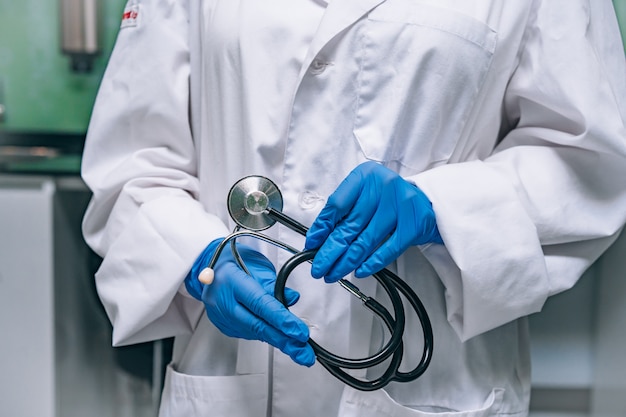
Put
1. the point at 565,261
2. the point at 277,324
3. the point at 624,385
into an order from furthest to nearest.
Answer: the point at 624,385
the point at 565,261
the point at 277,324

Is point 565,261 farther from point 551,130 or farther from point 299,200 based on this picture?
point 299,200

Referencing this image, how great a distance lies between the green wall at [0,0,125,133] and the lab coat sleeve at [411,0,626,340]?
2.61ft

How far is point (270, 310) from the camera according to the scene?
0.64m

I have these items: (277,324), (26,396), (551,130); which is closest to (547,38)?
(551,130)

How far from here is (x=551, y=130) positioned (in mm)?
771

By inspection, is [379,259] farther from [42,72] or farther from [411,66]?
[42,72]

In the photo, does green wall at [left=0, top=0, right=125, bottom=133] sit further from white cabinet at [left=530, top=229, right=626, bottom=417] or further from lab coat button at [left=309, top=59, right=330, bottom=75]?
white cabinet at [left=530, top=229, right=626, bottom=417]

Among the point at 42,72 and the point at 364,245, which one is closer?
the point at 364,245

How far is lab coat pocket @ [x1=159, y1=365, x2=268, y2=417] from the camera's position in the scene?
743 millimetres

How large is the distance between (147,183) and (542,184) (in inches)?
18.2

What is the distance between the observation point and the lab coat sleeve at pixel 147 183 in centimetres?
74

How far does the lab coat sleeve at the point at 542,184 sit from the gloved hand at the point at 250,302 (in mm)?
177

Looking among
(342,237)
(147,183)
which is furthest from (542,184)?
(147,183)

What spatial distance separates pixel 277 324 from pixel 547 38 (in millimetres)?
440
